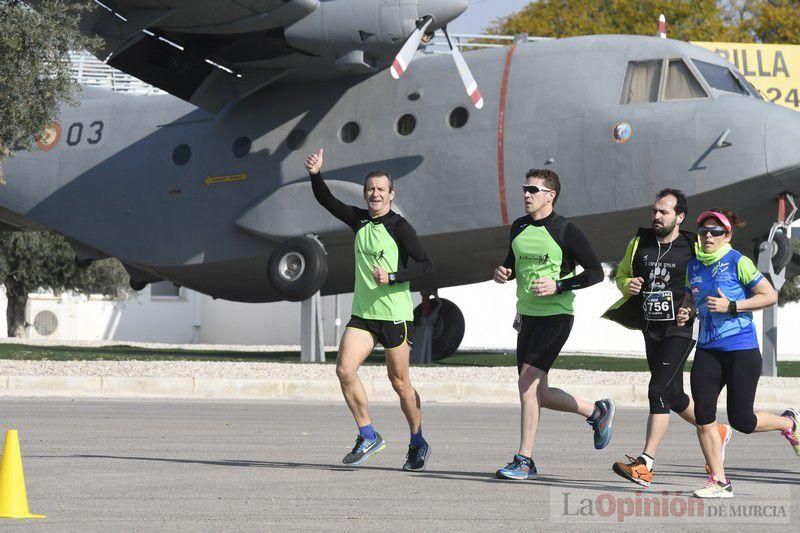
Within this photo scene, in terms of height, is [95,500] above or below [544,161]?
below

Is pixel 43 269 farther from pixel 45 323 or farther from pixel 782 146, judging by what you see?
pixel 782 146

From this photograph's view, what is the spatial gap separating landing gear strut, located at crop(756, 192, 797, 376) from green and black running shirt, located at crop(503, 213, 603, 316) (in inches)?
407

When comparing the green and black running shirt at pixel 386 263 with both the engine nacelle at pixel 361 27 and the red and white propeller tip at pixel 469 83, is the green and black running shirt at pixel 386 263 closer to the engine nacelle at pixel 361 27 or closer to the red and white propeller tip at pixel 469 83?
the engine nacelle at pixel 361 27

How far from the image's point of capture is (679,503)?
7.14 m

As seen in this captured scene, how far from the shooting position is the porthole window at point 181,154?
854 inches

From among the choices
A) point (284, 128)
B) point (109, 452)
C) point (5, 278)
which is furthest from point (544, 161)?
point (5, 278)

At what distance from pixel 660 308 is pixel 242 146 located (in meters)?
14.1

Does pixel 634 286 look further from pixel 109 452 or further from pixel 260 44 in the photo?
pixel 260 44

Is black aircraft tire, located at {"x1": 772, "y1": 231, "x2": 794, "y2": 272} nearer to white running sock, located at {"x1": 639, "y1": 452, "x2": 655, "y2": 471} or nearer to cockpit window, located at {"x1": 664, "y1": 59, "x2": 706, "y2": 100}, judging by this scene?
cockpit window, located at {"x1": 664, "y1": 59, "x2": 706, "y2": 100}

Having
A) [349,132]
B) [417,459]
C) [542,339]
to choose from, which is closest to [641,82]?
[349,132]

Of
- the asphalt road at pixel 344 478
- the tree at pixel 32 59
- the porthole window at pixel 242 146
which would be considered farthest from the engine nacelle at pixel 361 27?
the asphalt road at pixel 344 478

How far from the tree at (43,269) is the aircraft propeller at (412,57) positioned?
2235 centimetres

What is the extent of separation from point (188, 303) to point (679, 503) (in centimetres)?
4168

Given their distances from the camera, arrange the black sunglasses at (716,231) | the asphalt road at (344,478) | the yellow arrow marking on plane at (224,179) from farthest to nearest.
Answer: the yellow arrow marking on plane at (224,179) → the black sunglasses at (716,231) → the asphalt road at (344,478)
